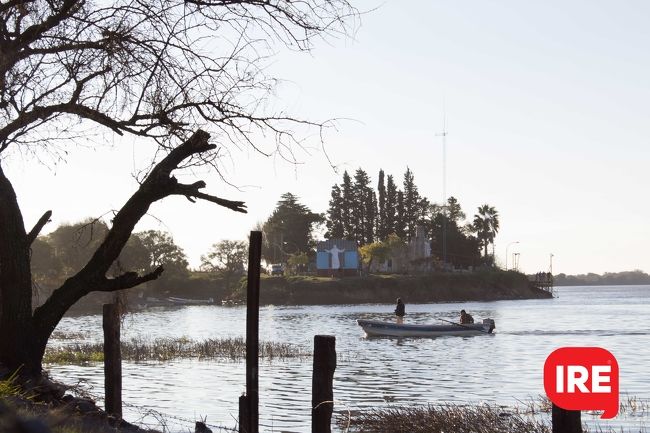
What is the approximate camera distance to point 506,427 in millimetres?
17469

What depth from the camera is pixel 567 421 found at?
912 cm

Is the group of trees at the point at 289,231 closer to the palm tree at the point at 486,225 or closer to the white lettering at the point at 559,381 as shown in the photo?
the palm tree at the point at 486,225

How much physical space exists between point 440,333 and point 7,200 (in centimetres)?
4608

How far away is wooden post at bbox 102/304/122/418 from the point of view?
18.5m

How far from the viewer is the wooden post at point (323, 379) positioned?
1238 cm

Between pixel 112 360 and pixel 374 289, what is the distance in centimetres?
12702

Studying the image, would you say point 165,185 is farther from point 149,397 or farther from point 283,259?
point 283,259

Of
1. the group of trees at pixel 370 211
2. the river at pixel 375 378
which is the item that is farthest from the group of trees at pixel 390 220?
the river at pixel 375 378

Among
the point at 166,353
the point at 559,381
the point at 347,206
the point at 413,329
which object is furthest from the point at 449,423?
the point at 347,206

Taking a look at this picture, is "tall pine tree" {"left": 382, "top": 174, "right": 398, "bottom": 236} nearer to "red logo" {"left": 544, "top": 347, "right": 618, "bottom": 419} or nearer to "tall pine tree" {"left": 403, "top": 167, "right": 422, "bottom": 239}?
"tall pine tree" {"left": 403, "top": 167, "right": 422, "bottom": 239}

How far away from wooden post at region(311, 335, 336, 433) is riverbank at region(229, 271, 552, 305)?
12771 centimetres

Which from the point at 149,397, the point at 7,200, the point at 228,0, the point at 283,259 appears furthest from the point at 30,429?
the point at 283,259

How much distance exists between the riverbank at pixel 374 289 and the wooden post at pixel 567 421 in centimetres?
13147

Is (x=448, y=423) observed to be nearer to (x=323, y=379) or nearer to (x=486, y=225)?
(x=323, y=379)
